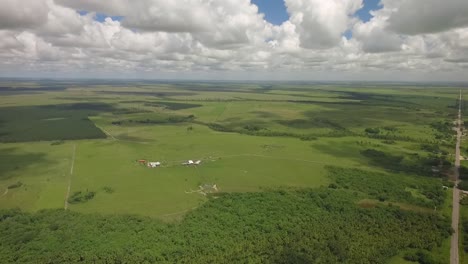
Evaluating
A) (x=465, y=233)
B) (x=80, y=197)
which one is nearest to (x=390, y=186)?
(x=465, y=233)

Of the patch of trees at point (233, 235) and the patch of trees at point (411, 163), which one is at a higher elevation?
the patch of trees at point (411, 163)

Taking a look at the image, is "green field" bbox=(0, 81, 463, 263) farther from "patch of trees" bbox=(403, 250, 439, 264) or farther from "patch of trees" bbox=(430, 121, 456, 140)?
"patch of trees" bbox=(430, 121, 456, 140)

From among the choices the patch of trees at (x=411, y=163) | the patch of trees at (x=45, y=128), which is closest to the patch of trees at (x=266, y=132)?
the patch of trees at (x=411, y=163)

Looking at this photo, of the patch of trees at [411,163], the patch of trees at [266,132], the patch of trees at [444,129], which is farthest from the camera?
the patch of trees at [266,132]

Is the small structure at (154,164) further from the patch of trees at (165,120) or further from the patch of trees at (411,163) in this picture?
the patch of trees at (165,120)

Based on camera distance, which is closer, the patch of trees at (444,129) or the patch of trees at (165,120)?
the patch of trees at (444,129)

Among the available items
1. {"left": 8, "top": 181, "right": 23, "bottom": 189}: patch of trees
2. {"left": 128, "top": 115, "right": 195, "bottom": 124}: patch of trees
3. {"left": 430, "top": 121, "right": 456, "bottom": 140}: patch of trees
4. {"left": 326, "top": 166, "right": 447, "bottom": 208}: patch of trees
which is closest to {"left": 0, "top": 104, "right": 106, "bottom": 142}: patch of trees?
{"left": 128, "top": 115, "right": 195, "bottom": 124}: patch of trees

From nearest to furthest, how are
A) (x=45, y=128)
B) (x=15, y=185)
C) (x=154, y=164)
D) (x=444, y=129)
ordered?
(x=15, y=185) < (x=154, y=164) < (x=45, y=128) < (x=444, y=129)

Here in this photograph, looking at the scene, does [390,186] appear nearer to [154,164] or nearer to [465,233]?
[465,233]
